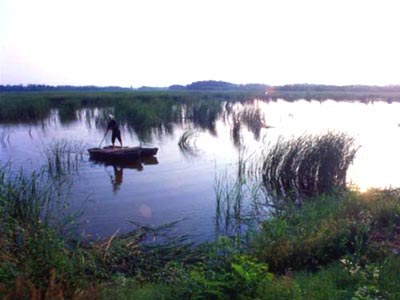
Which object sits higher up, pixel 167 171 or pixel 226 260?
pixel 226 260

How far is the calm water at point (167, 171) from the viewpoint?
9609 mm

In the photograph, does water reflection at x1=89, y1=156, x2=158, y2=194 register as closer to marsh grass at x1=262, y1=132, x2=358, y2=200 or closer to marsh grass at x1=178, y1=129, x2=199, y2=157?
marsh grass at x1=178, y1=129, x2=199, y2=157

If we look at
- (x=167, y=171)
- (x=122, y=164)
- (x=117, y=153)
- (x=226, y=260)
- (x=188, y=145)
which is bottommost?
(x=167, y=171)

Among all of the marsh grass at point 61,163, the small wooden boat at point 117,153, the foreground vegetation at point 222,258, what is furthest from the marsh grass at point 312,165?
the marsh grass at point 61,163

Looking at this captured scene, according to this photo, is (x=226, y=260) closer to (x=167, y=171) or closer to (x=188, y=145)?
(x=167, y=171)

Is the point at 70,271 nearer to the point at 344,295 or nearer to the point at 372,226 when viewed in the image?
the point at 344,295

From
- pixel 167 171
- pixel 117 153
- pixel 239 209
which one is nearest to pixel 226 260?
pixel 239 209

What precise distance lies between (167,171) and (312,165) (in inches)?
211

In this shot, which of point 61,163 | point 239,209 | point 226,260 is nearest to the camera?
point 226,260

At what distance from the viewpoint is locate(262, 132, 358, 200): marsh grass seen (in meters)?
11.4

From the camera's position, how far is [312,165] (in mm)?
11547

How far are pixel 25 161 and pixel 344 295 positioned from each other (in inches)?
542

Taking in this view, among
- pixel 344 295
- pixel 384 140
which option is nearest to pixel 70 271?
pixel 344 295

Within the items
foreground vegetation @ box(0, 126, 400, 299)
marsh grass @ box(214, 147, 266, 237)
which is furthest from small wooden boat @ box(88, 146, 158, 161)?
foreground vegetation @ box(0, 126, 400, 299)
